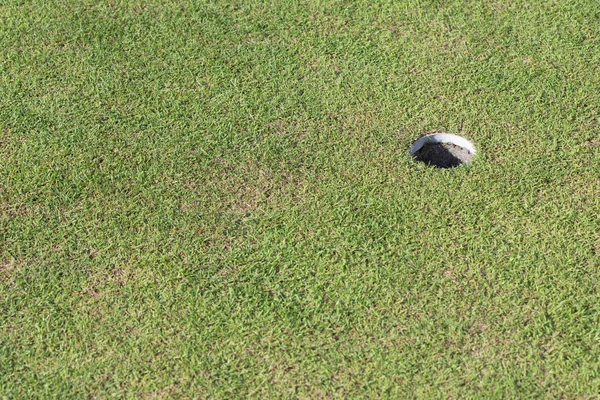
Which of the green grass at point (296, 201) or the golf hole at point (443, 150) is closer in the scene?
the green grass at point (296, 201)

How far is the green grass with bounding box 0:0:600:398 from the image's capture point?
3357 millimetres

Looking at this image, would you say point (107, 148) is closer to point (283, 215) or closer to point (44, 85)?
point (44, 85)

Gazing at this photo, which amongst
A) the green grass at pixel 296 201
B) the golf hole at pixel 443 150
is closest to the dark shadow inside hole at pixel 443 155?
the golf hole at pixel 443 150

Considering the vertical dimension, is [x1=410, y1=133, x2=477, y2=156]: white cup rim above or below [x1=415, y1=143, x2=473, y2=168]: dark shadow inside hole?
above

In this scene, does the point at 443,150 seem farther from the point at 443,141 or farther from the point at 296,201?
the point at 296,201

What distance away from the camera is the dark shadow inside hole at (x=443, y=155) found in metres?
4.20

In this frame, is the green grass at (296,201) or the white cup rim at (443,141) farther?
the white cup rim at (443,141)

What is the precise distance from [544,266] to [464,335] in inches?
22.7

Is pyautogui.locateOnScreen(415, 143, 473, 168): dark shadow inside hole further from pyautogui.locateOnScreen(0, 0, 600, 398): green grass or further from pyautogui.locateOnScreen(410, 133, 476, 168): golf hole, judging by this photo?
pyautogui.locateOnScreen(0, 0, 600, 398): green grass

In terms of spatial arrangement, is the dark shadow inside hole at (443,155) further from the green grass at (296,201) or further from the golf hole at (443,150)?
the green grass at (296,201)

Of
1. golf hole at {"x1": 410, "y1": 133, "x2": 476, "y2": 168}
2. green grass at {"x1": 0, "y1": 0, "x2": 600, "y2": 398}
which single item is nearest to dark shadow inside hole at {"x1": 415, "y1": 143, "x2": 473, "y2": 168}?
golf hole at {"x1": 410, "y1": 133, "x2": 476, "y2": 168}

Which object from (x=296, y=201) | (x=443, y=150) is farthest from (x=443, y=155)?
(x=296, y=201)

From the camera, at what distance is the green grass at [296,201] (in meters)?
3.36

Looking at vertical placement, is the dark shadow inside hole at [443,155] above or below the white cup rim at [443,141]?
below
